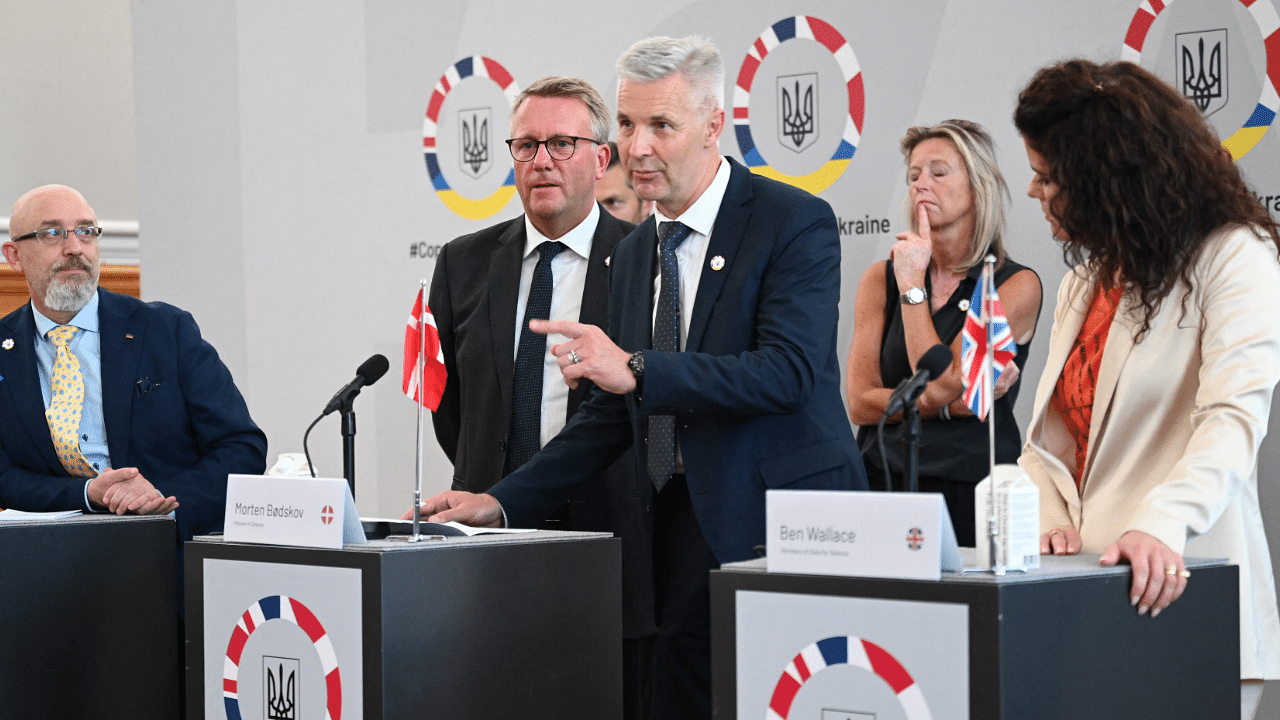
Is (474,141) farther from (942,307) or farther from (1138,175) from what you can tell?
(1138,175)

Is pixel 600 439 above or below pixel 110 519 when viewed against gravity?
above

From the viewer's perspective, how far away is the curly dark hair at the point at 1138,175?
212cm

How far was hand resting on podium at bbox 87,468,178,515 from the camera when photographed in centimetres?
321

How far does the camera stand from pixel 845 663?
5.70 ft

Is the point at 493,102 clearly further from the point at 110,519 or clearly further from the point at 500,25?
the point at 110,519

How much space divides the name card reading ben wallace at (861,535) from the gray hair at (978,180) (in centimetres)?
182

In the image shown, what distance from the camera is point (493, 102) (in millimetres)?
5055

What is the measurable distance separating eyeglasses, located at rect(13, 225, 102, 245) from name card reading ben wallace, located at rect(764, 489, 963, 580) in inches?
109

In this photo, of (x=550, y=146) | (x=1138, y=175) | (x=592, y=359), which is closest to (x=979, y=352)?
(x=1138, y=175)

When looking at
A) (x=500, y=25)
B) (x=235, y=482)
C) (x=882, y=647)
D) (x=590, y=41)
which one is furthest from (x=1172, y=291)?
(x=500, y=25)

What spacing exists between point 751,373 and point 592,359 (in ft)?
0.98

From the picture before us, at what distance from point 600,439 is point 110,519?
117 cm

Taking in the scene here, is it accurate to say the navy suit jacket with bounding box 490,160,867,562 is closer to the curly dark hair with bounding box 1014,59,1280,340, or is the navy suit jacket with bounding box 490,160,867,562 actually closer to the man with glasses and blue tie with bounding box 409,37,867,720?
the man with glasses and blue tie with bounding box 409,37,867,720

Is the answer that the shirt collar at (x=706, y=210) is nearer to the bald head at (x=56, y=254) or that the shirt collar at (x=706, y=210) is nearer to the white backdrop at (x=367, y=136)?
the white backdrop at (x=367, y=136)
